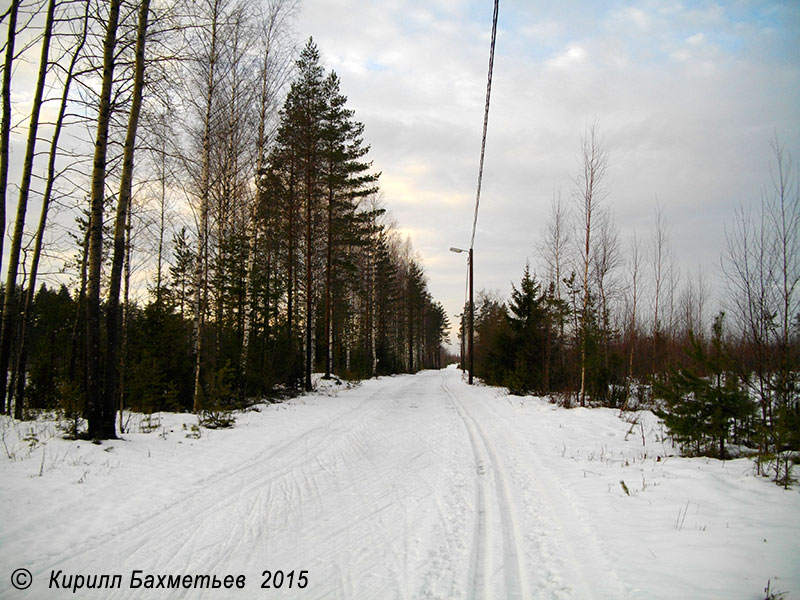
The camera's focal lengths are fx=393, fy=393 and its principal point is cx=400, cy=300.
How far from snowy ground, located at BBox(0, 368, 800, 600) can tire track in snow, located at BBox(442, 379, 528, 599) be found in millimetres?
20

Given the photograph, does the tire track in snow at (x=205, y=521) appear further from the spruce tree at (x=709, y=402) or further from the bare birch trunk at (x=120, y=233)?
the spruce tree at (x=709, y=402)

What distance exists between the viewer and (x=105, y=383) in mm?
7238

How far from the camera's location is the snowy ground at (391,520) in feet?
10.1

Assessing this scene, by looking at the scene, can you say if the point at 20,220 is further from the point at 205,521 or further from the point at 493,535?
the point at 493,535

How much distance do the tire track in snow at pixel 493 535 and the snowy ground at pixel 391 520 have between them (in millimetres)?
20

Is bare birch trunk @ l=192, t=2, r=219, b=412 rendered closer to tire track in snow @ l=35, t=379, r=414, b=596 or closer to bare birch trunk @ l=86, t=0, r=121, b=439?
bare birch trunk @ l=86, t=0, r=121, b=439

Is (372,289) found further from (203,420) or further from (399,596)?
(399,596)

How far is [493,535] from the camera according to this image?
390 cm

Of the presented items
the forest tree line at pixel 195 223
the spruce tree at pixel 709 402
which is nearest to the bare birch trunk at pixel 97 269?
the forest tree line at pixel 195 223

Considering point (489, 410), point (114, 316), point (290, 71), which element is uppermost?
Answer: point (290, 71)

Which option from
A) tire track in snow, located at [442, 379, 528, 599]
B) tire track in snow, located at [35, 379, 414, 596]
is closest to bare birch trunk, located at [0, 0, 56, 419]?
tire track in snow, located at [35, 379, 414, 596]

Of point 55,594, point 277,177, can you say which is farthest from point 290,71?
point 55,594

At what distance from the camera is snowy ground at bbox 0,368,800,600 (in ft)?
10.1

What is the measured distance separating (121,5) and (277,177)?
32.0 feet
